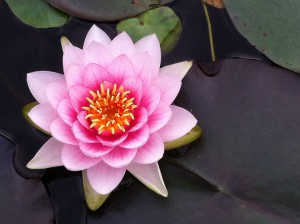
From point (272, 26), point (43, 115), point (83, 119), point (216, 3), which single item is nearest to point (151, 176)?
point (83, 119)

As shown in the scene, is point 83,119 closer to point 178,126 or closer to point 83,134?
point 83,134

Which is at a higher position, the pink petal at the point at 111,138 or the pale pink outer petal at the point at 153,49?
the pale pink outer petal at the point at 153,49

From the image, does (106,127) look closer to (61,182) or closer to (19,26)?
(61,182)

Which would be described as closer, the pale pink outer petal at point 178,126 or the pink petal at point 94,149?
the pink petal at point 94,149

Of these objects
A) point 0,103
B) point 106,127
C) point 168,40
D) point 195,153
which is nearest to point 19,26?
point 0,103

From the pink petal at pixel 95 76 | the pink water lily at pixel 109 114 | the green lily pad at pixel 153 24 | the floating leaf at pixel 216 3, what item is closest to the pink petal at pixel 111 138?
the pink water lily at pixel 109 114

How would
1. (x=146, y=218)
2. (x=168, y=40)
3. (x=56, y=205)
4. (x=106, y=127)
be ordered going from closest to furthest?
1. (x=106, y=127)
2. (x=146, y=218)
3. (x=56, y=205)
4. (x=168, y=40)

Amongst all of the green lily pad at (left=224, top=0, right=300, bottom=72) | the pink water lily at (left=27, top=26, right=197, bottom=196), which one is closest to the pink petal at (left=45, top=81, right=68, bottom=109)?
the pink water lily at (left=27, top=26, right=197, bottom=196)

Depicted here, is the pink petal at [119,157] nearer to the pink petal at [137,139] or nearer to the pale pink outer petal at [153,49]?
the pink petal at [137,139]
